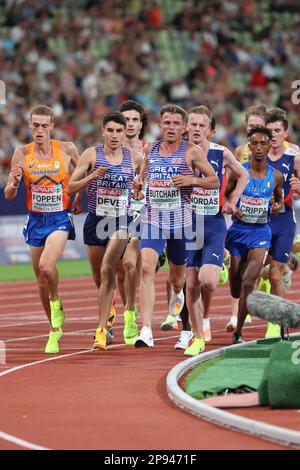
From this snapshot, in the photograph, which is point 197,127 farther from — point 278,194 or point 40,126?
point 40,126

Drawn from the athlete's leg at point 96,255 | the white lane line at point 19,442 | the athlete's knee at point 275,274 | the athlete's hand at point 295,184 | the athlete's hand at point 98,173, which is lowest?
the athlete's knee at point 275,274

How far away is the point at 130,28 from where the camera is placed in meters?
29.9

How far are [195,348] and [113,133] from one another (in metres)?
2.44

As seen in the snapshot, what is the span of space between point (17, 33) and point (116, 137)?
14.5 m

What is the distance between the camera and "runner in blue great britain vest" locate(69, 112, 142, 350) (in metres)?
13.3

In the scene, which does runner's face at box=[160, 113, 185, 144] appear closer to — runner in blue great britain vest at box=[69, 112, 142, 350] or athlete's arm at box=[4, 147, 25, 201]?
runner in blue great britain vest at box=[69, 112, 142, 350]

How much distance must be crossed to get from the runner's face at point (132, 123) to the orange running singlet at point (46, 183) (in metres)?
1.47

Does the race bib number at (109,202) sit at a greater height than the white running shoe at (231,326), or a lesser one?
greater

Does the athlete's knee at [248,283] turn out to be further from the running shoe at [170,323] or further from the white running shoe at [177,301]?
the running shoe at [170,323]

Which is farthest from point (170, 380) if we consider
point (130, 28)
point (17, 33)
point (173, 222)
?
point (130, 28)

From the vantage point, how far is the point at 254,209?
13.7 m

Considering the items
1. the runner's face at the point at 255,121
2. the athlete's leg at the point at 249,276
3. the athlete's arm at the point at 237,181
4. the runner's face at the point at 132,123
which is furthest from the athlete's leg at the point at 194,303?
the runner's face at the point at 255,121

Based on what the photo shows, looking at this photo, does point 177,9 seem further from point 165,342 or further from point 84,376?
point 84,376

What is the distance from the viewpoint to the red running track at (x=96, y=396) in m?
8.22
